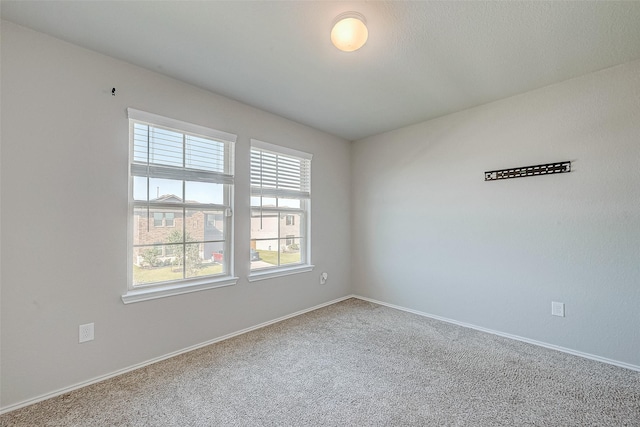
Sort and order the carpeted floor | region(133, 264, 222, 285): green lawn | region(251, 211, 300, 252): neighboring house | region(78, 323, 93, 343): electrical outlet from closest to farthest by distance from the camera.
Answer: the carpeted floor → region(78, 323, 93, 343): electrical outlet → region(133, 264, 222, 285): green lawn → region(251, 211, 300, 252): neighboring house

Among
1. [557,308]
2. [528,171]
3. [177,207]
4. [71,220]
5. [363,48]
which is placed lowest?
[557,308]

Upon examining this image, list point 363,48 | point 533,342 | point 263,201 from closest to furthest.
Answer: point 363,48 → point 533,342 → point 263,201

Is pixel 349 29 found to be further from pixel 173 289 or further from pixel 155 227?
pixel 173 289

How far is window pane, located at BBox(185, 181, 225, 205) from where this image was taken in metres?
2.63

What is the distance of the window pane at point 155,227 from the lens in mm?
2336

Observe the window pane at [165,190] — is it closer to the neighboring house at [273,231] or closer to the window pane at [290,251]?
the neighboring house at [273,231]

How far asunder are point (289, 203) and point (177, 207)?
4.63ft

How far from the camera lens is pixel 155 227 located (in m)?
2.42

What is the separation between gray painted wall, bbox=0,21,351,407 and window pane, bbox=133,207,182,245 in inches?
5.3

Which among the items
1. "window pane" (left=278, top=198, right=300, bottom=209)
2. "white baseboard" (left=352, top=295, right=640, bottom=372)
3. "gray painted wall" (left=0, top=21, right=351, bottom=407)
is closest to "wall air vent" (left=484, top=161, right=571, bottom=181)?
"white baseboard" (left=352, top=295, right=640, bottom=372)

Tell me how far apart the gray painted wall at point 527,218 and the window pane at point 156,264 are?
269 cm

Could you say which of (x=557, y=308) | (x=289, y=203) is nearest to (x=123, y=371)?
(x=289, y=203)

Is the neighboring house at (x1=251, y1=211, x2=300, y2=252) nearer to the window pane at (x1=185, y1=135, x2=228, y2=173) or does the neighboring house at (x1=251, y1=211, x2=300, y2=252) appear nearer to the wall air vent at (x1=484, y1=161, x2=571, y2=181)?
the window pane at (x1=185, y1=135, x2=228, y2=173)

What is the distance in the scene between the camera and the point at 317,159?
12.7ft
